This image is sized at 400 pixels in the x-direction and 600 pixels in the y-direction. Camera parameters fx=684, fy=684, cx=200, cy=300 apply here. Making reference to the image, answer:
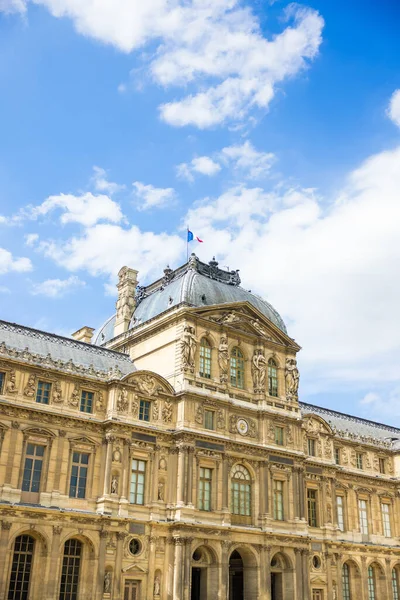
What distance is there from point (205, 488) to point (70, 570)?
35.0 ft

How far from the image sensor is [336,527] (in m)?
56.2

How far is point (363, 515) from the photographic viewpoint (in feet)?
198

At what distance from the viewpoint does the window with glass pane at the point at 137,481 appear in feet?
146

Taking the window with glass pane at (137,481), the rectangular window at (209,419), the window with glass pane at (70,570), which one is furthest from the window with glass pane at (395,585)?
the window with glass pane at (70,570)

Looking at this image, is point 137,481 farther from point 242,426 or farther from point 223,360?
point 223,360

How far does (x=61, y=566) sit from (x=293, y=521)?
60.5 ft

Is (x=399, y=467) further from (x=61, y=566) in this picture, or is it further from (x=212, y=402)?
(x=61, y=566)

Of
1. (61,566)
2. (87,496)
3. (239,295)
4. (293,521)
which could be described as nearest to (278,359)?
(239,295)

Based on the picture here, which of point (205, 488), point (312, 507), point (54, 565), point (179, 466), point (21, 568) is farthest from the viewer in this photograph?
point (312, 507)

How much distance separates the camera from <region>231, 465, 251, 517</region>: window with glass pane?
159ft

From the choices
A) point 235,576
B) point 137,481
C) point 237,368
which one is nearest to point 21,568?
point 137,481

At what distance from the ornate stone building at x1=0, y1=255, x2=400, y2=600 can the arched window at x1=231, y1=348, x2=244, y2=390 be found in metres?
0.10

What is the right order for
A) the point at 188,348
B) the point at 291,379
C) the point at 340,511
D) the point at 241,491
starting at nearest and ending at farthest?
the point at 188,348 < the point at 241,491 < the point at 291,379 < the point at 340,511

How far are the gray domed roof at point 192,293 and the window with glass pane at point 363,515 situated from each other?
57.4ft
